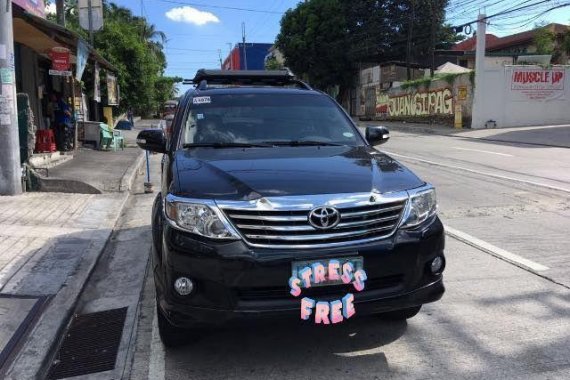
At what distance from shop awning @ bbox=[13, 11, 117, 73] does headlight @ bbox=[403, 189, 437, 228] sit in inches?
382

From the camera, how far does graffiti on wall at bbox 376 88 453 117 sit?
3297cm

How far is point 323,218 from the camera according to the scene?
3391mm

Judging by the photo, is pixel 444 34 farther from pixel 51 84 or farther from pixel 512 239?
pixel 512 239

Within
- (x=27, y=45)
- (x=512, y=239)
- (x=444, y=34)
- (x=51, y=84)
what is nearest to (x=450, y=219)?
(x=512, y=239)

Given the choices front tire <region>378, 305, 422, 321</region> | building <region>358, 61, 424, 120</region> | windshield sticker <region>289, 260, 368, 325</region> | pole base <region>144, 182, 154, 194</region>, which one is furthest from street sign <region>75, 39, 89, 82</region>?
building <region>358, 61, 424, 120</region>

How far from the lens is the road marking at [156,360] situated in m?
3.70

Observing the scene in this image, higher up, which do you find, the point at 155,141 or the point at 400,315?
the point at 155,141

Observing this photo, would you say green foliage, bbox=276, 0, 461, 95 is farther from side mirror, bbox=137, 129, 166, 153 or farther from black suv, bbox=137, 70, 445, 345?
black suv, bbox=137, 70, 445, 345

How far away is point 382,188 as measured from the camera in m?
3.66

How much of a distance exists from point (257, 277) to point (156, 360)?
1.11m

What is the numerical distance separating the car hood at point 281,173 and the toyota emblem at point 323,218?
131 mm

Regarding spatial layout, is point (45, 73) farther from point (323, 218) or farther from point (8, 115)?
point (323, 218)

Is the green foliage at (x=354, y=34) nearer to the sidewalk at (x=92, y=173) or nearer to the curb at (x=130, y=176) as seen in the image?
the sidewalk at (x=92, y=173)

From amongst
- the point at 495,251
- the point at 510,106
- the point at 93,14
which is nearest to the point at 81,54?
the point at 93,14
